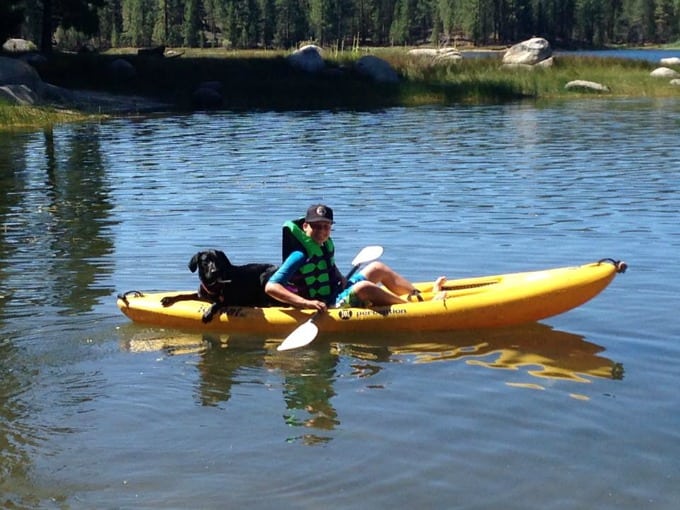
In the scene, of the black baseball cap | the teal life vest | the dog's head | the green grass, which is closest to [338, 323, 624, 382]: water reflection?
the teal life vest

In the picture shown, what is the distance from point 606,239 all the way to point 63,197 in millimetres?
8496

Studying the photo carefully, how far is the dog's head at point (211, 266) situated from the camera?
30.2 ft

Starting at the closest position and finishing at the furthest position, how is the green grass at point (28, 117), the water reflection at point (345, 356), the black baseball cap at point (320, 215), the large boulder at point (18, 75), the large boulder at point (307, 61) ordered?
the water reflection at point (345, 356) → the black baseball cap at point (320, 215) → the green grass at point (28, 117) → the large boulder at point (18, 75) → the large boulder at point (307, 61)

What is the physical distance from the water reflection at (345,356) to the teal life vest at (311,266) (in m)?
0.46

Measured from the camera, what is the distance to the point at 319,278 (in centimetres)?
923

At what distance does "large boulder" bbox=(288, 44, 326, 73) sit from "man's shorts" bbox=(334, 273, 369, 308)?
32.9 metres

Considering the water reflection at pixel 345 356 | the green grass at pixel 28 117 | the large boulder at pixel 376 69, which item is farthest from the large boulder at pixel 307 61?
the water reflection at pixel 345 356

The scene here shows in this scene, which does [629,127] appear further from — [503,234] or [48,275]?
[48,275]

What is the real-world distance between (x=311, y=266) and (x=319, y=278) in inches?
6.7

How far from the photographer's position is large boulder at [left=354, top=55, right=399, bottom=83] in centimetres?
4069

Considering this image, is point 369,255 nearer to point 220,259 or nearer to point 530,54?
point 220,259

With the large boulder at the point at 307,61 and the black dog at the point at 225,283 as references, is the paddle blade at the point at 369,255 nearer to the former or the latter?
the black dog at the point at 225,283

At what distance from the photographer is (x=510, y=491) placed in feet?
19.0

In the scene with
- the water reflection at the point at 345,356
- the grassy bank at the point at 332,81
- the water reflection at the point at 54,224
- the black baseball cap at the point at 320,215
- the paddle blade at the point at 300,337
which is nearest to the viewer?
the water reflection at the point at 345,356
